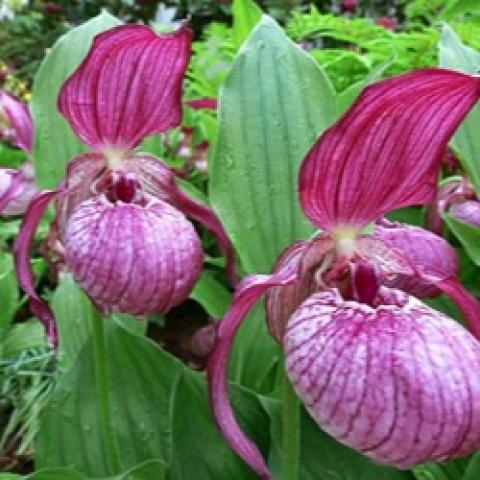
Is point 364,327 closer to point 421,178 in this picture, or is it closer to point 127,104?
point 421,178

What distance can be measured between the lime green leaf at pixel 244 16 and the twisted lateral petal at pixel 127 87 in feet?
1.63

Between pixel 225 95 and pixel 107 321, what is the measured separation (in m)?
0.25

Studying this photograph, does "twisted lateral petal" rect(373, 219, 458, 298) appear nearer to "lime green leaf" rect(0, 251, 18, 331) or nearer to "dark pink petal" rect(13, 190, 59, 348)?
"dark pink petal" rect(13, 190, 59, 348)

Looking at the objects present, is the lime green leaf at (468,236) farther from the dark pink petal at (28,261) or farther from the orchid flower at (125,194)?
the dark pink petal at (28,261)

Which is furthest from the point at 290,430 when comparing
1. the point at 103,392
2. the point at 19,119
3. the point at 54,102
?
the point at 19,119

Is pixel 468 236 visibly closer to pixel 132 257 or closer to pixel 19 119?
pixel 132 257

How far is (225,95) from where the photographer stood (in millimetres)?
792

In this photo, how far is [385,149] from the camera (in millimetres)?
596

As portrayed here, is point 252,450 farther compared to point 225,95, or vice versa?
point 225,95

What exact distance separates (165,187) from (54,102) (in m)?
0.23

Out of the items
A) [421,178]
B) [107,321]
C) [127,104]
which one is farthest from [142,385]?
[421,178]

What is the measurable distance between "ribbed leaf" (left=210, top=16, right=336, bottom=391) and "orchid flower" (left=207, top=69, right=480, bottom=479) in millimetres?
150

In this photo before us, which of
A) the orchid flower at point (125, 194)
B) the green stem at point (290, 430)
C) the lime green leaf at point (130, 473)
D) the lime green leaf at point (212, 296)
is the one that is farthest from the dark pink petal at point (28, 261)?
the lime green leaf at point (212, 296)

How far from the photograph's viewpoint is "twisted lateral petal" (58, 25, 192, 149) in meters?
0.70
